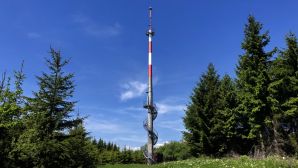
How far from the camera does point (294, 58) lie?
35906 millimetres

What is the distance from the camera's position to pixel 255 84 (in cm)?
3634

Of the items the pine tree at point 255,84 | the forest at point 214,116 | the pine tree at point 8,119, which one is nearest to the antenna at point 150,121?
the forest at point 214,116

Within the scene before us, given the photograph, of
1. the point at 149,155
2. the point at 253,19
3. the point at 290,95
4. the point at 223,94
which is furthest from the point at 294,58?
the point at 149,155

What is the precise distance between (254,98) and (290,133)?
17.3 ft

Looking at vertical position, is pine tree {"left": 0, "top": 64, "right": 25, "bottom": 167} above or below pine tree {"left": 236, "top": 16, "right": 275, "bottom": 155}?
below

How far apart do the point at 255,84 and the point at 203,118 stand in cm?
858

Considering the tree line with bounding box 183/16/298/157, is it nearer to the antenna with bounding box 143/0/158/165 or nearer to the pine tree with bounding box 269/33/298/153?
the pine tree with bounding box 269/33/298/153

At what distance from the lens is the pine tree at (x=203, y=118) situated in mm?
41281

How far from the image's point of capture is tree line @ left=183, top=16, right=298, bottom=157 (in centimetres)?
3472

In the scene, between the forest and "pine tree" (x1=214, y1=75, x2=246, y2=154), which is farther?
"pine tree" (x1=214, y1=75, x2=246, y2=154)

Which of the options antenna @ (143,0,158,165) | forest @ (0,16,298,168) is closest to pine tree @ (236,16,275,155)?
forest @ (0,16,298,168)

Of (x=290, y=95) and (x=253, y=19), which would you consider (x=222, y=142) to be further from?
(x=253, y=19)

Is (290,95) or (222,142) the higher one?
(290,95)

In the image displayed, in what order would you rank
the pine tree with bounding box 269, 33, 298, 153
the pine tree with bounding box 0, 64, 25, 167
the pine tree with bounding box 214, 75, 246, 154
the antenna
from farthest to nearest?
the antenna < the pine tree with bounding box 214, 75, 246, 154 < the pine tree with bounding box 269, 33, 298, 153 < the pine tree with bounding box 0, 64, 25, 167
